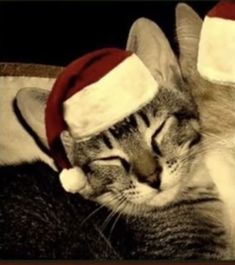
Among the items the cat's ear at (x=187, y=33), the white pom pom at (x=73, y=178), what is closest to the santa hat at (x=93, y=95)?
the white pom pom at (x=73, y=178)

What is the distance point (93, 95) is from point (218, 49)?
0.33 meters

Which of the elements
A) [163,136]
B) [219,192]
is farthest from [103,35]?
[219,192]

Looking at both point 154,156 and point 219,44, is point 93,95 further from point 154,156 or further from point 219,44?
point 219,44

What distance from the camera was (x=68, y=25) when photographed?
93.6 inches

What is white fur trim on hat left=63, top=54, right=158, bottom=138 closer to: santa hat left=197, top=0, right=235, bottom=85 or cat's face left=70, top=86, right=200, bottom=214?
cat's face left=70, top=86, right=200, bottom=214

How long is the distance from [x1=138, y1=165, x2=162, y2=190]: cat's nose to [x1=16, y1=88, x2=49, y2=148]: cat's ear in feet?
0.87

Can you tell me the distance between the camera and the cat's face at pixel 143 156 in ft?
7.66

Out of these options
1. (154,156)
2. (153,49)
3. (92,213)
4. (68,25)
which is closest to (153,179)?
(154,156)

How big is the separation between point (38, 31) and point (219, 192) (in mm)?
616

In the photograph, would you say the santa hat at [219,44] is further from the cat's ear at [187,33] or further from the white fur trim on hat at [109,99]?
the white fur trim on hat at [109,99]

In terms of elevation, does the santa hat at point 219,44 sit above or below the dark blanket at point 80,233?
above

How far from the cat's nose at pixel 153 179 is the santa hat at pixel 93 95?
0.51 feet

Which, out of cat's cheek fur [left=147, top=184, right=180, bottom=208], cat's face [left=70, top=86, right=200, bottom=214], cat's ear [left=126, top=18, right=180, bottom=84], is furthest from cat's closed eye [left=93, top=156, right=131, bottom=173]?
cat's ear [left=126, top=18, right=180, bottom=84]

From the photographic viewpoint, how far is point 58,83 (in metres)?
2.34
